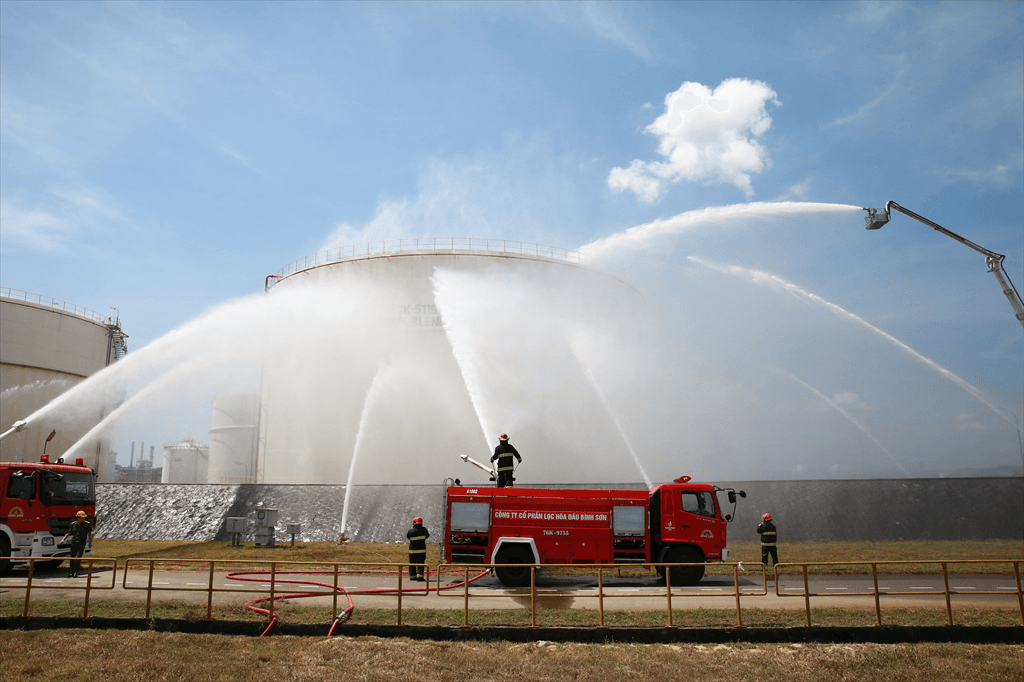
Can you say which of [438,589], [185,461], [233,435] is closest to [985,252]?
[438,589]

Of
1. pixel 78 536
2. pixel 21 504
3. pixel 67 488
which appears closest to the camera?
pixel 78 536

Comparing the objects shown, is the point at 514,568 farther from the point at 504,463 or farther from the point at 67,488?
the point at 67,488

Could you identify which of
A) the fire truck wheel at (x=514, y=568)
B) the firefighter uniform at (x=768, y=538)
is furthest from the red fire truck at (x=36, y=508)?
the firefighter uniform at (x=768, y=538)

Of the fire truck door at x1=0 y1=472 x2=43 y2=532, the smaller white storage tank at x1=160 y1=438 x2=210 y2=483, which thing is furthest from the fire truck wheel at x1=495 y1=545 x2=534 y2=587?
the smaller white storage tank at x1=160 y1=438 x2=210 y2=483

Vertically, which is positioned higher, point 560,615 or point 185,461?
point 185,461

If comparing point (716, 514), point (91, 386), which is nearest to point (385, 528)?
point (91, 386)

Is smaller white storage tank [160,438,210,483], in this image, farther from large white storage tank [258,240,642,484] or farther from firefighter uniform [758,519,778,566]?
firefighter uniform [758,519,778,566]

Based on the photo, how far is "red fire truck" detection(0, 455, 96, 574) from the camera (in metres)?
16.7

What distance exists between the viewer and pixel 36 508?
1697 cm

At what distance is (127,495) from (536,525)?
20.3 meters

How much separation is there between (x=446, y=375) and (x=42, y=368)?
29.2m

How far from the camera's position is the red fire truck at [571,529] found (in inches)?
616

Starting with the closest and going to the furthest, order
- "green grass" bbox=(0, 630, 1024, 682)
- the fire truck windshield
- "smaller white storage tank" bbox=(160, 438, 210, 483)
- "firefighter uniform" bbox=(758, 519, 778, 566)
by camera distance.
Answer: "green grass" bbox=(0, 630, 1024, 682) → "firefighter uniform" bbox=(758, 519, 778, 566) → the fire truck windshield → "smaller white storage tank" bbox=(160, 438, 210, 483)

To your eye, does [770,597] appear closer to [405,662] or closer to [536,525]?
[536,525]
